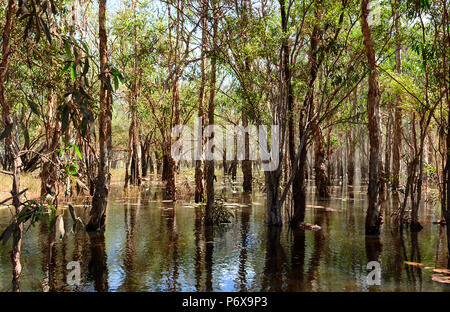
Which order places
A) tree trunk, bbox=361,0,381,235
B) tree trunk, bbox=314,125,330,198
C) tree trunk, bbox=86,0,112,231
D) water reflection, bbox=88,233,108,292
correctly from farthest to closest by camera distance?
1. tree trunk, bbox=314,125,330,198
2. tree trunk, bbox=86,0,112,231
3. tree trunk, bbox=361,0,381,235
4. water reflection, bbox=88,233,108,292

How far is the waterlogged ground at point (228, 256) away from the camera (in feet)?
27.9

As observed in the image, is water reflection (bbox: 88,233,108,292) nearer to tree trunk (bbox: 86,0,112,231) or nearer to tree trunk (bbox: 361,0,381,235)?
tree trunk (bbox: 86,0,112,231)

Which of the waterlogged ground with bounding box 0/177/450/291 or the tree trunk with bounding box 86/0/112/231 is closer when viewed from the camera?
the waterlogged ground with bounding box 0/177/450/291

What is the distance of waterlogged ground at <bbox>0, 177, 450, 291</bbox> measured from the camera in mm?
8500

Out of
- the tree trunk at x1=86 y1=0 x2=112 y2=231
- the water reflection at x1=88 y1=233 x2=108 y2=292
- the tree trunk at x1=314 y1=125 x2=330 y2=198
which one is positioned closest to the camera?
the water reflection at x1=88 y1=233 x2=108 y2=292

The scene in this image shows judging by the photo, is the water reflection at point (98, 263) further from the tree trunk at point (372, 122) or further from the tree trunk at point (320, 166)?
the tree trunk at point (320, 166)

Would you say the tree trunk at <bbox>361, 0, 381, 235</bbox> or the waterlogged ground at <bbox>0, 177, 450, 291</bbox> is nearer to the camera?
the waterlogged ground at <bbox>0, 177, 450, 291</bbox>

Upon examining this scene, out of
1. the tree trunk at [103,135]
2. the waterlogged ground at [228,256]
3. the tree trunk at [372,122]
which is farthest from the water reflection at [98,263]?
the tree trunk at [372,122]

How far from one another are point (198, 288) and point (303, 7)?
855 cm

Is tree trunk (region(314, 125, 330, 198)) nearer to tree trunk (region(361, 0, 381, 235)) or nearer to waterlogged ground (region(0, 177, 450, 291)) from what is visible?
waterlogged ground (region(0, 177, 450, 291))

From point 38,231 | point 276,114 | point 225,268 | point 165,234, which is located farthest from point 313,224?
point 38,231

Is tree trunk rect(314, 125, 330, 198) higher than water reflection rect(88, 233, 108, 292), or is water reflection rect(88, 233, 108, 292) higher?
tree trunk rect(314, 125, 330, 198)

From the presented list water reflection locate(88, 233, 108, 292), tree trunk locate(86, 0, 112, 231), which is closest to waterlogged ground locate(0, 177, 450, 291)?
water reflection locate(88, 233, 108, 292)

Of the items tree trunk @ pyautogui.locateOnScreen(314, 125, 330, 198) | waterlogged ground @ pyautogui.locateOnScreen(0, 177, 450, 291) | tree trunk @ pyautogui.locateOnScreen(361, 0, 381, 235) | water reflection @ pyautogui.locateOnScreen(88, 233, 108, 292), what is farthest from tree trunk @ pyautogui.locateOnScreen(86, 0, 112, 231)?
tree trunk @ pyautogui.locateOnScreen(314, 125, 330, 198)
